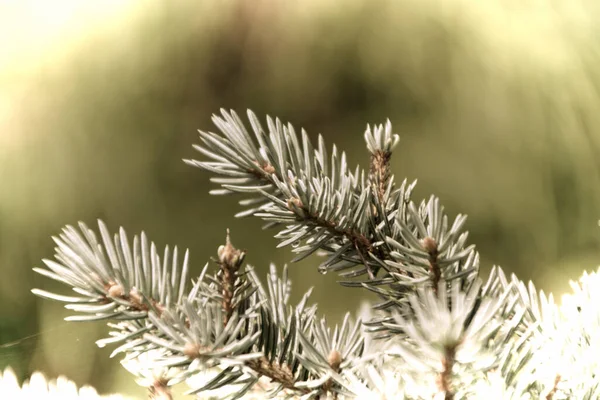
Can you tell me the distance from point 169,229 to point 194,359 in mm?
358

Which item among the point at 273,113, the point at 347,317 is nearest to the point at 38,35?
the point at 273,113

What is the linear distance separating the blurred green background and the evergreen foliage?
26 centimetres

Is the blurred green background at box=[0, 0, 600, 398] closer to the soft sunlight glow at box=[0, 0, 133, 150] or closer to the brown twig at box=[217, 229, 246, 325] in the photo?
the soft sunlight glow at box=[0, 0, 133, 150]

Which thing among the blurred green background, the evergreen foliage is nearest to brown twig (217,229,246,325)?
the evergreen foliage

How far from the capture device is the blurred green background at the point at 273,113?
0.42 metres

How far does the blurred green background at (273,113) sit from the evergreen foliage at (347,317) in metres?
0.26

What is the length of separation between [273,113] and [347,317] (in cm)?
29

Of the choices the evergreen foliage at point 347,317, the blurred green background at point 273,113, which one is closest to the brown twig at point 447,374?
the evergreen foliage at point 347,317

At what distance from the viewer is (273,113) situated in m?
0.44

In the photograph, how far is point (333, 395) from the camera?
155 mm

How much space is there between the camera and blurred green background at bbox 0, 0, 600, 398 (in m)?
0.42

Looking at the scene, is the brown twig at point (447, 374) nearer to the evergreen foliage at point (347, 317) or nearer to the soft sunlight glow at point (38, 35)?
the evergreen foliage at point (347, 317)

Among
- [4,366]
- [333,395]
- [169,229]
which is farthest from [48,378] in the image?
[333,395]

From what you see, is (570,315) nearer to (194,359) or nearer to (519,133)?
(194,359)
